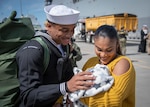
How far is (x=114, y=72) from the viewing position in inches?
67.9

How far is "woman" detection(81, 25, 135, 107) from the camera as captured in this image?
1592 mm

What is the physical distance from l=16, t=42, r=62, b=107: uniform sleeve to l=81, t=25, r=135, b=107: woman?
0.25 m

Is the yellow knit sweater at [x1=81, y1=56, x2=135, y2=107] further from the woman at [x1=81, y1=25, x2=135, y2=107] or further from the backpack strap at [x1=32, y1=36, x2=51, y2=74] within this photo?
the backpack strap at [x1=32, y1=36, x2=51, y2=74]

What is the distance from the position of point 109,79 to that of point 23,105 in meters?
0.62

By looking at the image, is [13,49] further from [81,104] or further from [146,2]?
[146,2]

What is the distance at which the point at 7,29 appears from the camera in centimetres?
196

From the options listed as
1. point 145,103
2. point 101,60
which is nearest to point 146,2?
point 145,103

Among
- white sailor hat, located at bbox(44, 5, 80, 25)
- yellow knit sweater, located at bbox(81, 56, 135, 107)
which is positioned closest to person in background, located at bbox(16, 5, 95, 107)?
white sailor hat, located at bbox(44, 5, 80, 25)

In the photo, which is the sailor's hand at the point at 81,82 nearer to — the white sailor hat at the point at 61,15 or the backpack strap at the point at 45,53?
the backpack strap at the point at 45,53

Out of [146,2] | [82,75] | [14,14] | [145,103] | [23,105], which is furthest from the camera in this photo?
[146,2]

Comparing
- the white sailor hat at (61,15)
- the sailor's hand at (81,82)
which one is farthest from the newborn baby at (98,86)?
the white sailor hat at (61,15)

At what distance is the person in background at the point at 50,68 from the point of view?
1.58 meters

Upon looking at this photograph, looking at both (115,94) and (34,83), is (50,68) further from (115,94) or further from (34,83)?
(115,94)

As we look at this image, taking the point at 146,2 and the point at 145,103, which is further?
the point at 146,2
